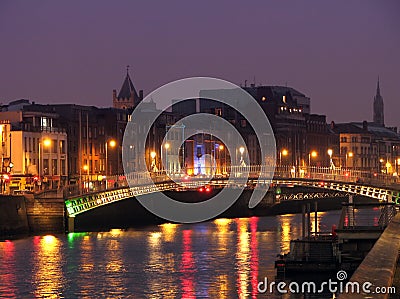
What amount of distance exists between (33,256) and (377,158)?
454 ft

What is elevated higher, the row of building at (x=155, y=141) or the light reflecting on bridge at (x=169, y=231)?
the row of building at (x=155, y=141)

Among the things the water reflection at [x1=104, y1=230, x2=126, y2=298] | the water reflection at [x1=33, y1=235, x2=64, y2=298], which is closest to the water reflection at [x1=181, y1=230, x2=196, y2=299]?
the water reflection at [x1=104, y1=230, x2=126, y2=298]

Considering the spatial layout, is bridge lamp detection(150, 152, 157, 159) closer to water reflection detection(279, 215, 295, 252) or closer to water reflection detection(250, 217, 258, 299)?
water reflection detection(279, 215, 295, 252)

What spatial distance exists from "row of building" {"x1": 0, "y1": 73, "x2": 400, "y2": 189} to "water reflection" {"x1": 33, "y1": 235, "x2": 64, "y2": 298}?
19576 millimetres

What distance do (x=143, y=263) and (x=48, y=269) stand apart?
447 centimetres

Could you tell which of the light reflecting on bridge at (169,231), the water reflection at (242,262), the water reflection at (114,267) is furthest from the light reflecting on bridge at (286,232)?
the water reflection at (114,267)

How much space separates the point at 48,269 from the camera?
46281 millimetres

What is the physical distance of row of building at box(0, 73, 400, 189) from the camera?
91500 mm

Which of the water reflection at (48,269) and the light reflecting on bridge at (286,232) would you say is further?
the light reflecting on bridge at (286,232)

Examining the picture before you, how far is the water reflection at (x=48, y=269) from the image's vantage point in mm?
40406

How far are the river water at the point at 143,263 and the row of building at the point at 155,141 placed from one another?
15259 mm

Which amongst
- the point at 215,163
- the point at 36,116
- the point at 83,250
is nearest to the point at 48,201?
the point at 83,250

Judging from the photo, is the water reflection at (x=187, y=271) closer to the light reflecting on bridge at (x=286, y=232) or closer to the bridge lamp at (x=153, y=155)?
the light reflecting on bridge at (x=286, y=232)

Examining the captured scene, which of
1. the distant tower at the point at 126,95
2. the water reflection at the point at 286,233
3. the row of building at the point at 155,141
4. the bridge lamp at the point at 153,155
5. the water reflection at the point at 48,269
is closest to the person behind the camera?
the water reflection at the point at 48,269
